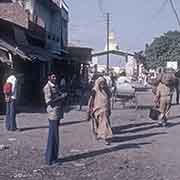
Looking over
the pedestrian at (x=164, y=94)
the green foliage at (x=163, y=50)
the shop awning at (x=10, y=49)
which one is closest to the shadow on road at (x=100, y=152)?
the pedestrian at (x=164, y=94)

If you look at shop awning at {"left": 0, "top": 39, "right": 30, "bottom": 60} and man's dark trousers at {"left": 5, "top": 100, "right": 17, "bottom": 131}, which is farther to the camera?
shop awning at {"left": 0, "top": 39, "right": 30, "bottom": 60}

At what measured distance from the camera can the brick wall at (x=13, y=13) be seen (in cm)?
3012

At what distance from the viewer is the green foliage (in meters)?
77.2

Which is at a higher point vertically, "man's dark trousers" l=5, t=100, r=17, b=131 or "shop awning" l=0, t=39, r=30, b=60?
"shop awning" l=0, t=39, r=30, b=60

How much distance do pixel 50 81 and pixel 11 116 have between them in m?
5.16

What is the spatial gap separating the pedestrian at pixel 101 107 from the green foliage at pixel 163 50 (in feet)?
202

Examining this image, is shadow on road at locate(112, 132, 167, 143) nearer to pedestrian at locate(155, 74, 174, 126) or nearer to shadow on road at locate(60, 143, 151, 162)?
shadow on road at locate(60, 143, 151, 162)

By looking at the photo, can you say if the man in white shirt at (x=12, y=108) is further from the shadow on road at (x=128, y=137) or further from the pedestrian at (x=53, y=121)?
the pedestrian at (x=53, y=121)

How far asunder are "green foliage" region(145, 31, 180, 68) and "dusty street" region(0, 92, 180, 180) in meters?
58.8

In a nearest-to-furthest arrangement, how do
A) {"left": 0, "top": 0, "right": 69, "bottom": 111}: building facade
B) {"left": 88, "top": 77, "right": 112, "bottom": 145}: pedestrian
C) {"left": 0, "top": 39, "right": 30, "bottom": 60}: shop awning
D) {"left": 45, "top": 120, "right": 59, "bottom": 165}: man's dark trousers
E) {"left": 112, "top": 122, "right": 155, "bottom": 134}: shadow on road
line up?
1. {"left": 45, "top": 120, "right": 59, "bottom": 165}: man's dark trousers
2. {"left": 88, "top": 77, "right": 112, "bottom": 145}: pedestrian
3. {"left": 112, "top": 122, "right": 155, "bottom": 134}: shadow on road
4. {"left": 0, "top": 39, "right": 30, "bottom": 60}: shop awning
5. {"left": 0, "top": 0, "right": 69, "bottom": 111}: building facade

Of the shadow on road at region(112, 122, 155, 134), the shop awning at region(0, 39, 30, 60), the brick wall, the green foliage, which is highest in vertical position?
the green foliage

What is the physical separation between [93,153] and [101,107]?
193cm

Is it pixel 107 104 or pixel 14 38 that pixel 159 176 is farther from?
pixel 14 38

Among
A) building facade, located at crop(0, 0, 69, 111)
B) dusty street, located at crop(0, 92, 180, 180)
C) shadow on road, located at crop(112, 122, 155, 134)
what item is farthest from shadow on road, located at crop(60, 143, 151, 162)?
building facade, located at crop(0, 0, 69, 111)
